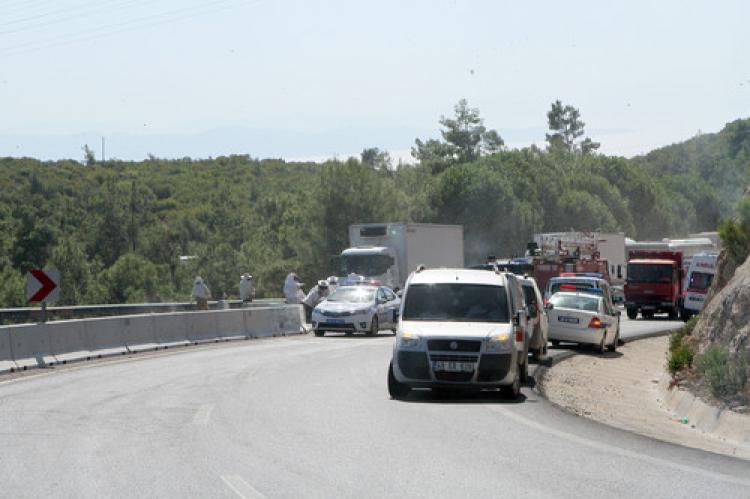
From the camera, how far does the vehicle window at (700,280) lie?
147 feet

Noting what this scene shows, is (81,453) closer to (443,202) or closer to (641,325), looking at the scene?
(641,325)

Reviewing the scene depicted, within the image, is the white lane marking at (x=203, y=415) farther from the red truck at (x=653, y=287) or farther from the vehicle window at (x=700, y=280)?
the red truck at (x=653, y=287)

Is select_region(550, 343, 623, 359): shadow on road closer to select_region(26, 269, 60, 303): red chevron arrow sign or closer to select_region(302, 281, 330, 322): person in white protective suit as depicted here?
select_region(302, 281, 330, 322): person in white protective suit

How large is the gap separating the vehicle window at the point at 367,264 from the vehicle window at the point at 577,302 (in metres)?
16.1

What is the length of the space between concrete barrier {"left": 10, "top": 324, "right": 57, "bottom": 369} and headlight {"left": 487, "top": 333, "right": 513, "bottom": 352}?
10.1m

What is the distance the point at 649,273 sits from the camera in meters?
50.3

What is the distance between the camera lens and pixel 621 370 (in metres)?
26.9

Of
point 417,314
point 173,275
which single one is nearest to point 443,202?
point 173,275

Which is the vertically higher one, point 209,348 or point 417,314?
point 417,314

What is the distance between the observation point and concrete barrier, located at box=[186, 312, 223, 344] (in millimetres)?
31000

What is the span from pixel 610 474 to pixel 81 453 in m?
4.94

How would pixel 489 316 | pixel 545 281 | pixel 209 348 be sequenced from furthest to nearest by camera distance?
pixel 545 281
pixel 209 348
pixel 489 316

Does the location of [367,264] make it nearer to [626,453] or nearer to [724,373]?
[724,373]

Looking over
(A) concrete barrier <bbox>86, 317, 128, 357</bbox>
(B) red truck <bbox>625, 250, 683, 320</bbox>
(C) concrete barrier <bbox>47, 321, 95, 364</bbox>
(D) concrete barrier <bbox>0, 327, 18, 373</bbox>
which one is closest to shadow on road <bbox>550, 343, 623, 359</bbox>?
(A) concrete barrier <bbox>86, 317, 128, 357</bbox>
